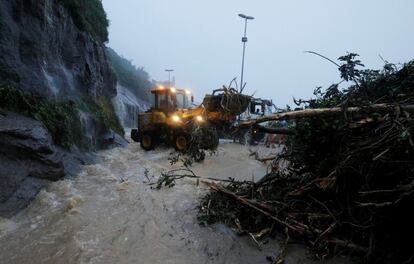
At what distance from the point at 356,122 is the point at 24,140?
6.42 meters

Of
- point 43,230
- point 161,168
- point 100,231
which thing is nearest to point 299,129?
point 100,231

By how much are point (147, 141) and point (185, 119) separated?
312 centimetres

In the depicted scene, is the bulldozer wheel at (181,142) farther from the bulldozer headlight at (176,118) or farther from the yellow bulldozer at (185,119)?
the bulldozer headlight at (176,118)

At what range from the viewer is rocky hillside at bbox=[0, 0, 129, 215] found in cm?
709

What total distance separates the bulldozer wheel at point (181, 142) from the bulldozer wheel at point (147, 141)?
2.28 meters

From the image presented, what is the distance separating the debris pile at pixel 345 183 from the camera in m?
3.91

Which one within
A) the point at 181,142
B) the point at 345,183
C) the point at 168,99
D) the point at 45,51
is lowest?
the point at 181,142

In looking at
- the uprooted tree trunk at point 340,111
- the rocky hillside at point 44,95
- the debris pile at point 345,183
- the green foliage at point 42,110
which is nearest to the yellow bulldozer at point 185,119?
the rocky hillside at point 44,95

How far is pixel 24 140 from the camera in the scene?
24.1ft

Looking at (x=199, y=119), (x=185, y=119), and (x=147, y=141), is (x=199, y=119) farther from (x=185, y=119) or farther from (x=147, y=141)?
(x=147, y=141)

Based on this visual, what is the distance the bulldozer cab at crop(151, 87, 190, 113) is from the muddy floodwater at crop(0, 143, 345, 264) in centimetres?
752

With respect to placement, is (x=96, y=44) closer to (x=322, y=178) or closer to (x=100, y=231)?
(x=100, y=231)

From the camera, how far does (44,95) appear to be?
1094 centimetres

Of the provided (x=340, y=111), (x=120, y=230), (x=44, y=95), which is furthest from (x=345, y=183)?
(x=44, y=95)
